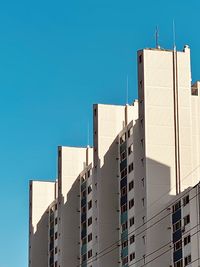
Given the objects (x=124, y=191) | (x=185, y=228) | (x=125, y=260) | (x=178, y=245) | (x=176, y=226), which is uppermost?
(x=124, y=191)

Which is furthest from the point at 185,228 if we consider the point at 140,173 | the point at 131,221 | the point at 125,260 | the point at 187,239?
the point at 125,260

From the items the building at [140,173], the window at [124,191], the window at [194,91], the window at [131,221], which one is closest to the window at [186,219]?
the building at [140,173]

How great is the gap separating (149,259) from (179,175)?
9.87m

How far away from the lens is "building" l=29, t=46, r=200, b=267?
103 m

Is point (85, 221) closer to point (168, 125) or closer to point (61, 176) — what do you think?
point (61, 176)

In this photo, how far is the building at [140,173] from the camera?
10306 cm

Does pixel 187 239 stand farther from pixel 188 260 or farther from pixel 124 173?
pixel 124 173

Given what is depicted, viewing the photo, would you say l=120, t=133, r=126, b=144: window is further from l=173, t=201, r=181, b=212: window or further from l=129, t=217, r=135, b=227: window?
l=173, t=201, r=181, b=212: window

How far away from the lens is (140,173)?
107m

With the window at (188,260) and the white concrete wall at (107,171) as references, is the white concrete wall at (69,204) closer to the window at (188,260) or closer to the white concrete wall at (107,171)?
the white concrete wall at (107,171)

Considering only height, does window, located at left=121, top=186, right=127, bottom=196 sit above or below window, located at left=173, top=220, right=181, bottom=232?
above

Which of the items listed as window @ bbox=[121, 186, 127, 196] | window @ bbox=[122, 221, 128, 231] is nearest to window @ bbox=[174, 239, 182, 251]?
window @ bbox=[122, 221, 128, 231]

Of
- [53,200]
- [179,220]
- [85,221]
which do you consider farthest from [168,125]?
[53,200]

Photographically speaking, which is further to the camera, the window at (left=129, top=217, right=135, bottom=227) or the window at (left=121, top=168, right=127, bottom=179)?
the window at (left=121, top=168, right=127, bottom=179)
